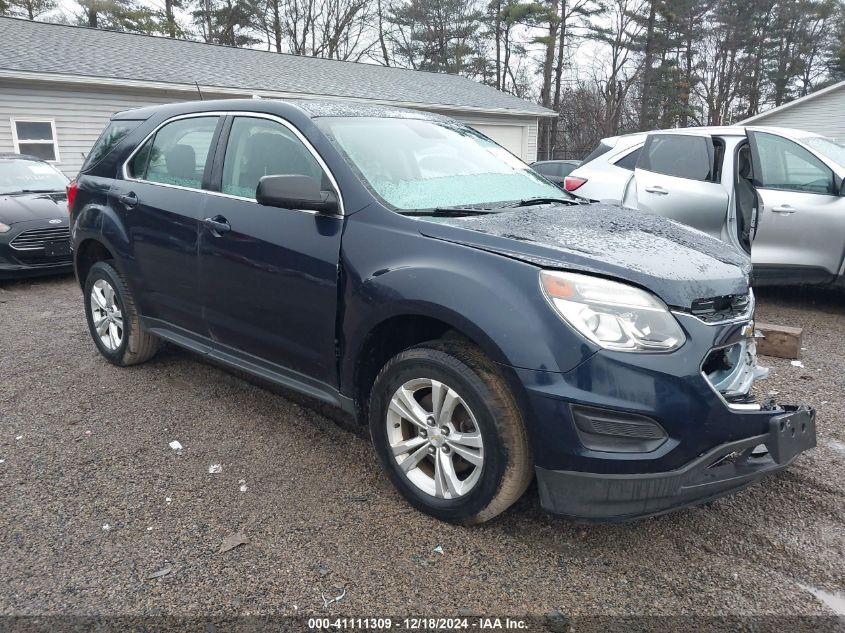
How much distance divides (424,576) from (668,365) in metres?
1.19

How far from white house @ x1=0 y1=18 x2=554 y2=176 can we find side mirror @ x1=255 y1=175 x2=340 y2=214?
10762 millimetres

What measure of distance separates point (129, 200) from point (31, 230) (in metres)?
4.61

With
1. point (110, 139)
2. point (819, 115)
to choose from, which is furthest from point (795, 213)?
point (819, 115)

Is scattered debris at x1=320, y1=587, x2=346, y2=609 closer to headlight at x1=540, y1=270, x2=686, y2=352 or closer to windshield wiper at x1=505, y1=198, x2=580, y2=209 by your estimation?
headlight at x1=540, y1=270, x2=686, y2=352

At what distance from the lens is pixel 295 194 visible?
2857 millimetres

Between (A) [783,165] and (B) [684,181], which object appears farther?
(A) [783,165]

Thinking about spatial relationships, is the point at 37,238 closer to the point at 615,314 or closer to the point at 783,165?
the point at 615,314

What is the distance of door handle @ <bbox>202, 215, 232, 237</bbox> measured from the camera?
11.1 ft

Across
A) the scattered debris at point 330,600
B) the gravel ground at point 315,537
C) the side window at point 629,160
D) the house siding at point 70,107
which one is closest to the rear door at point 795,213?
the side window at point 629,160

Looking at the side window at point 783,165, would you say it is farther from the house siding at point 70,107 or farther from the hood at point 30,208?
the house siding at point 70,107

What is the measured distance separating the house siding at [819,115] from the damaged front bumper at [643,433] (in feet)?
84.1

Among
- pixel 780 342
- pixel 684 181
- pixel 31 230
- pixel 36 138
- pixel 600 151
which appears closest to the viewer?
pixel 780 342

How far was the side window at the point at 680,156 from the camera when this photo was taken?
5883mm

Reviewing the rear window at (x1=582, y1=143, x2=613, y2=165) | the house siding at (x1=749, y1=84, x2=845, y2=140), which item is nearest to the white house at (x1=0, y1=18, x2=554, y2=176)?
the rear window at (x1=582, y1=143, x2=613, y2=165)
